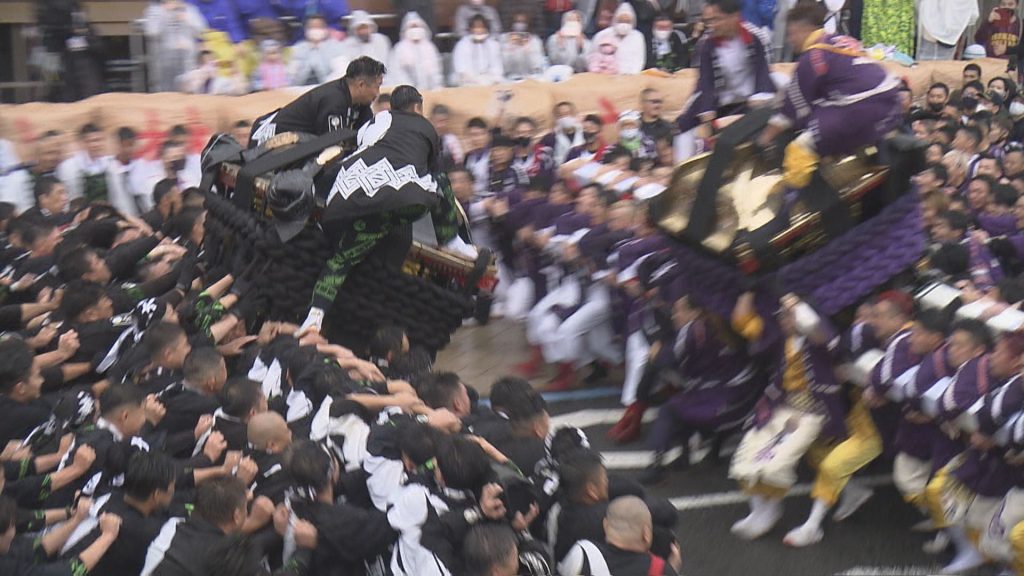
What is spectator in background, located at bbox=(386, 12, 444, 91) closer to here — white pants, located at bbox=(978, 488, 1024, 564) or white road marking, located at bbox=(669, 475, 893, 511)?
white road marking, located at bbox=(669, 475, 893, 511)

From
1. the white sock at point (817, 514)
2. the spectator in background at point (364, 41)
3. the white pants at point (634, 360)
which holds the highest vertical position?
the spectator in background at point (364, 41)

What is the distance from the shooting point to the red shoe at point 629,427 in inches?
235

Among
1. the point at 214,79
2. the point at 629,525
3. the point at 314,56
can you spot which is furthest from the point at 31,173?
the point at 629,525

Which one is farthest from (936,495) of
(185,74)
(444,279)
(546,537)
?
(185,74)

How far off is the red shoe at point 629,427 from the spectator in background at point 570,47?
657 centimetres

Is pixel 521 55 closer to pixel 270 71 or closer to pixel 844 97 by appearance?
pixel 270 71

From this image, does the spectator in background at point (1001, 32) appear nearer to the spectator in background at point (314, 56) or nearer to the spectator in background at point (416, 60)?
the spectator in background at point (416, 60)

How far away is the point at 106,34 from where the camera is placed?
38.7 ft

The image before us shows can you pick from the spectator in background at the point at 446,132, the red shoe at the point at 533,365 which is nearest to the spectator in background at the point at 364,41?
the spectator in background at the point at 446,132

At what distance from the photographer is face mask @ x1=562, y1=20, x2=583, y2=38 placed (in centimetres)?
1212

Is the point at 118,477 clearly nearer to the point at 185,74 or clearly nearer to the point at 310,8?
the point at 185,74

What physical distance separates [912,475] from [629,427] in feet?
5.13

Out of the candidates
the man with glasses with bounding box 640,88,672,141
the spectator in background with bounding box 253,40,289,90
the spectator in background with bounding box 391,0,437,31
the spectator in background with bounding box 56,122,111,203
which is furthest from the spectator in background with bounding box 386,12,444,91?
the spectator in background with bounding box 56,122,111,203

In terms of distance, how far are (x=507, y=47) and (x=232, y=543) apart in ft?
28.9
